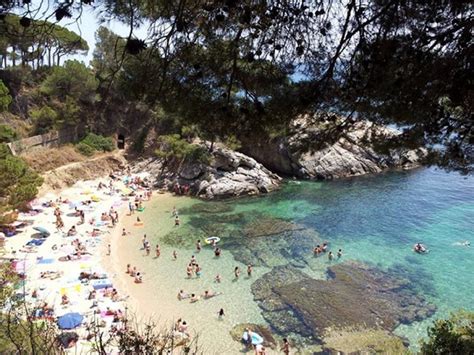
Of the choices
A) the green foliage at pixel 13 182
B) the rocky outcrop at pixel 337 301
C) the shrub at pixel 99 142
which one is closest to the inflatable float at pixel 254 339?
the rocky outcrop at pixel 337 301

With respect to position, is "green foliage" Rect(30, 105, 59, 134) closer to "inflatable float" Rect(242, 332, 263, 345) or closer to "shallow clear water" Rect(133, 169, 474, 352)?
"shallow clear water" Rect(133, 169, 474, 352)

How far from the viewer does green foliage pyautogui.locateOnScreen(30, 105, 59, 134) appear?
29047 mm

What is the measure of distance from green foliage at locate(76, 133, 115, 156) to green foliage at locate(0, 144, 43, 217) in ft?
39.9

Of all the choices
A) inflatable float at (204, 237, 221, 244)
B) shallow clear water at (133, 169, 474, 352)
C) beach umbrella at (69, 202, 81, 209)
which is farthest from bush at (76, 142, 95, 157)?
inflatable float at (204, 237, 221, 244)

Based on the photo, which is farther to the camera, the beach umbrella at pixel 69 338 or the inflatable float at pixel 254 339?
the inflatable float at pixel 254 339

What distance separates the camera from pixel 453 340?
7602 mm

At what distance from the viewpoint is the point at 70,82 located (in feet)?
104

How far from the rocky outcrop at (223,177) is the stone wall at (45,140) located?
344 inches

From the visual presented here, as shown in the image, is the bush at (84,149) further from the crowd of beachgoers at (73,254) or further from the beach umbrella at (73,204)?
the beach umbrella at (73,204)

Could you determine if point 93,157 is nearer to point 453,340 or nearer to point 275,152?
point 275,152

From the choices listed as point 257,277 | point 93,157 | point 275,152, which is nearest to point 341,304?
point 257,277

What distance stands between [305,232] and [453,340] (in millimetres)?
12920

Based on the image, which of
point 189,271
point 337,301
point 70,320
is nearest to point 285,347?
point 337,301

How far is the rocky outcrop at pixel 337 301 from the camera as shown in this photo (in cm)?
1239
